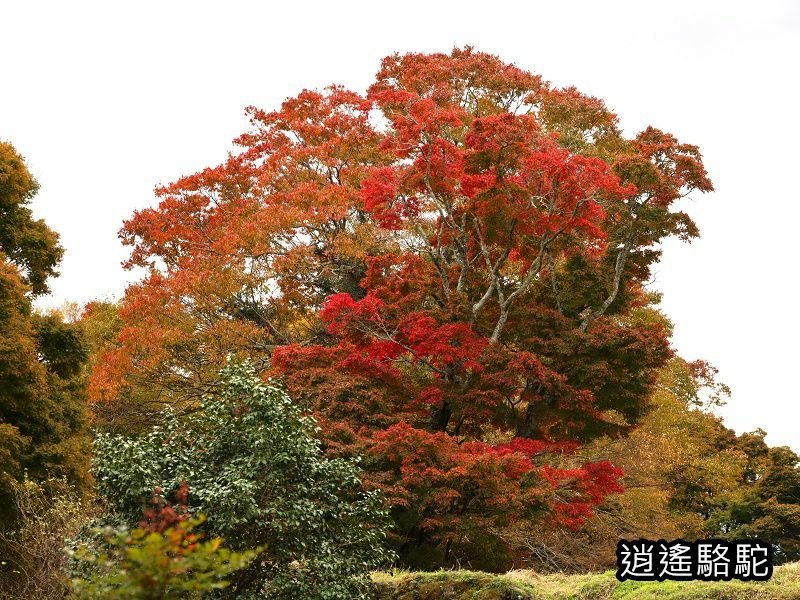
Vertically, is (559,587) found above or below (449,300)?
below

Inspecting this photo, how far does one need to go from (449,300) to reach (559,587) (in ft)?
20.7

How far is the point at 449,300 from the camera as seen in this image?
Answer: 54.9 ft

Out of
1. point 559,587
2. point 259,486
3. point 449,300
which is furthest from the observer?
point 449,300

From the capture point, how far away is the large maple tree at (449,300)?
14.7 meters

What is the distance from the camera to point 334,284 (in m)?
21.7

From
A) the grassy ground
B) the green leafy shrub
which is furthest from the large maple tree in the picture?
the green leafy shrub

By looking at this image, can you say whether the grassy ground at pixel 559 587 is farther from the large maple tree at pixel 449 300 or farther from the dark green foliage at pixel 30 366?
the dark green foliage at pixel 30 366

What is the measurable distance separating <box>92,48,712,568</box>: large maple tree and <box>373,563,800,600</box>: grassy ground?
1444 millimetres

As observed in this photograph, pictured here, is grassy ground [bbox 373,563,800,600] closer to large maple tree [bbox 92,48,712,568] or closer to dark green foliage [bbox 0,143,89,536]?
large maple tree [bbox 92,48,712,568]

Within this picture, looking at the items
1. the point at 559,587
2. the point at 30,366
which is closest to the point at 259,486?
the point at 559,587

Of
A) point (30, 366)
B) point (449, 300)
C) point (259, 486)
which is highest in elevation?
point (449, 300)

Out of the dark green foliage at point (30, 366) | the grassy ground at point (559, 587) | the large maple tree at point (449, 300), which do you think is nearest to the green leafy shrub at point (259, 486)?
the grassy ground at point (559, 587)

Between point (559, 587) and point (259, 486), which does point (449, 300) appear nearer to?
point (559, 587)

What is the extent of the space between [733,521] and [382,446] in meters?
18.0
